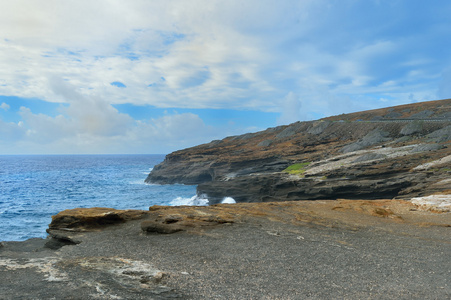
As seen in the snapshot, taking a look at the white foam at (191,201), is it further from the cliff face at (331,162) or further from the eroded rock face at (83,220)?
the eroded rock face at (83,220)

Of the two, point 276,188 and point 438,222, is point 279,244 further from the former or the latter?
point 276,188

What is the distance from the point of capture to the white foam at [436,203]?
20241 millimetres

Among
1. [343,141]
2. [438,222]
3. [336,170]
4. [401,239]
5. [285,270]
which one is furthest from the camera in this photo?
[343,141]

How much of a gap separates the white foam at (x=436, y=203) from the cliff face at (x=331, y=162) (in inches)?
148

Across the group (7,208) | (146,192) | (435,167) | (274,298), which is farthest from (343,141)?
(7,208)

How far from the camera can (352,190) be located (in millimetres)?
30578

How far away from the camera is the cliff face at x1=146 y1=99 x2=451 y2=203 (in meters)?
30.2

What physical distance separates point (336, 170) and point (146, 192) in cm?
4117

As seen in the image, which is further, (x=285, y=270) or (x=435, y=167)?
(x=435, y=167)

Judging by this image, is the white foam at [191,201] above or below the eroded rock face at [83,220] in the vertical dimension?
below

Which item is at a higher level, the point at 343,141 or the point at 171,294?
the point at 343,141

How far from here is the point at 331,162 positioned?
1646 inches

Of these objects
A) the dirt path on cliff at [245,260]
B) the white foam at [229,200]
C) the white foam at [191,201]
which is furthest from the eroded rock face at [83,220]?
the white foam at [191,201]

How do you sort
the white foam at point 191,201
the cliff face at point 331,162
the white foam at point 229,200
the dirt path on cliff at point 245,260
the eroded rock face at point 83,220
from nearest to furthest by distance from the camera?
the dirt path on cliff at point 245,260 → the eroded rock face at point 83,220 → the cliff face at point 331,162 → the white foam at point 229,200 → the white foam at point 191,201
